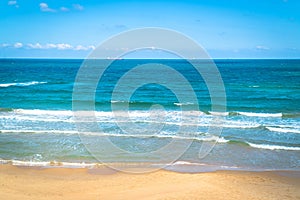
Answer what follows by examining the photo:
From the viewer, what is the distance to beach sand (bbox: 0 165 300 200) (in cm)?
995

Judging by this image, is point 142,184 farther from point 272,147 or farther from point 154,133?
point 154,133

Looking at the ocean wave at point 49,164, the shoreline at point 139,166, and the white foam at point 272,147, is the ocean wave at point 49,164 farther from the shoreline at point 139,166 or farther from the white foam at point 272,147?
the white foam at point 272,147

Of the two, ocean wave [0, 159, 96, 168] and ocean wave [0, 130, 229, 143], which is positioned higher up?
ocean wave [0, 130, 229, 143]

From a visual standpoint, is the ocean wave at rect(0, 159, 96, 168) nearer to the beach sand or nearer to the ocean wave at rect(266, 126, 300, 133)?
the beach sand

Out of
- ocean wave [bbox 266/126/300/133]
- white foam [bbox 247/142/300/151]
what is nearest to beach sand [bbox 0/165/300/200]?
white foam [bbox 247/142/300/151]

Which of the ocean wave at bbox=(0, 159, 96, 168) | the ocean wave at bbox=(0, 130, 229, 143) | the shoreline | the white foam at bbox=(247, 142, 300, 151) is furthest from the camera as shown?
the ocean wave at bbox=(0, 130, 229, 143)

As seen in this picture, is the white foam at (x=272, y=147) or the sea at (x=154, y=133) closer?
the sea at (x=154, y=133)

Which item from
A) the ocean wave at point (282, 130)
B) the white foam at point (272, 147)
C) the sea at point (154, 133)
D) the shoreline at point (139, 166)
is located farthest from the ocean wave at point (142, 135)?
the shoreline at point (139, 166)

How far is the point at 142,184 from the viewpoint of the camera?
35.5ft

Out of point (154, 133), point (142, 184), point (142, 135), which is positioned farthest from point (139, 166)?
point (154, 133)

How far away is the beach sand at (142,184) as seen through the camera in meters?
9.95

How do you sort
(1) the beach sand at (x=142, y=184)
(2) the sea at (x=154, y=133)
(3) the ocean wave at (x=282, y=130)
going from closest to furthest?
(1) the beach sand at (x=142, y=184), (2) the sea at (x=154, y=133), (3) the ocean wave at (x=282, y=130)

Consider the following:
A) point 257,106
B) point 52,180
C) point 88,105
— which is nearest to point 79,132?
point 52,180

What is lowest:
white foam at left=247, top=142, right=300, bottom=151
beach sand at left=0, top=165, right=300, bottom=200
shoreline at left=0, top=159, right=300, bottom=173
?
beach sand at left=0, top=165, right=300, bottom=200
